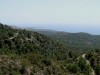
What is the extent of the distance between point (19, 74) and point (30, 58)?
22.1ft

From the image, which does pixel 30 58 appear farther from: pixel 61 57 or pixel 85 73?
pixel 61 57

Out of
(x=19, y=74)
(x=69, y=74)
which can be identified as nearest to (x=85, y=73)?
(x=69, y=74)

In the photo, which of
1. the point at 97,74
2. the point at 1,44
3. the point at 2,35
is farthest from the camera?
the point at 2,35

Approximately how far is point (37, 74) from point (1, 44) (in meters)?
36.7

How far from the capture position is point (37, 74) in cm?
2678

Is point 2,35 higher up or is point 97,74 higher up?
point 2,35

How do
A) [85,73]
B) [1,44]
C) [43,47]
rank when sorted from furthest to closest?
[43,47]
[1,44]
[85,73]

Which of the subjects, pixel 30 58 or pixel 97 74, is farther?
pixel 97 74

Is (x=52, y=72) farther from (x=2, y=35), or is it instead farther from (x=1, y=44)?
(x=2, y=35)

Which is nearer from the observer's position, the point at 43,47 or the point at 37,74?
the point at 37,74

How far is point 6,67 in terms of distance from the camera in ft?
82.7

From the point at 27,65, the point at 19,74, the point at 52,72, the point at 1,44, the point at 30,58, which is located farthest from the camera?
the point at 1,44

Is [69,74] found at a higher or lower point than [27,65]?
lower

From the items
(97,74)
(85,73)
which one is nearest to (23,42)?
(97,74)
